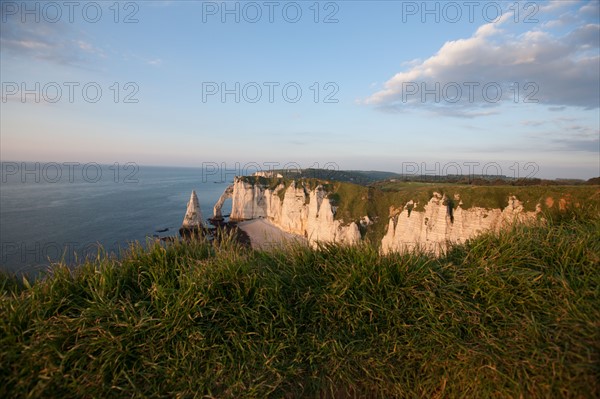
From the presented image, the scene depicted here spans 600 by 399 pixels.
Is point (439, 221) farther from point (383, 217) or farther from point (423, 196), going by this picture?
point (383, 217)

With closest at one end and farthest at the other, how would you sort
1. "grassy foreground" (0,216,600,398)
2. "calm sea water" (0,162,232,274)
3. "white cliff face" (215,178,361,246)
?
"grassy foreground" (0,216,600,398) → "calm sea water" (0,162,232,274) → "white cliff face" (215,178,361,246)

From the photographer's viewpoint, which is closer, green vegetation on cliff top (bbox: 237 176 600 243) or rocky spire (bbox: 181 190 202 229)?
green vegetation on cliff top (bbox: 237 176 600 243)

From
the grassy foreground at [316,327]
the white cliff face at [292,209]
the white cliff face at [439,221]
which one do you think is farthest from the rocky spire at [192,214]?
the grassy foreground at [316,327]

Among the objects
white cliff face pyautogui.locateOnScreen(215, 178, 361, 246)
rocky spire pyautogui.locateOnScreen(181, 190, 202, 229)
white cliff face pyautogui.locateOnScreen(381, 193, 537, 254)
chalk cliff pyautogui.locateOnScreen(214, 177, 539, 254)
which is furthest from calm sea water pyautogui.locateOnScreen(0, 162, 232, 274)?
white cliff face pyautogui.locateOnScreen(381, 193, 537, 254)

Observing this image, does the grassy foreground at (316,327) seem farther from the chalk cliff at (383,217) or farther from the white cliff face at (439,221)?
the white cliff face at (439,221)

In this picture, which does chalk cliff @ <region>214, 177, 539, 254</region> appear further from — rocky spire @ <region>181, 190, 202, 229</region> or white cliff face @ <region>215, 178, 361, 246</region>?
rocky spire @ <region>181, 190, 202, 229</region>

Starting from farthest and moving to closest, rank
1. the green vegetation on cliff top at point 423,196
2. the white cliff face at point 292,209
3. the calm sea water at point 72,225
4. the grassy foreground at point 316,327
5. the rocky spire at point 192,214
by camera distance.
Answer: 1. the rocky spire at point 192,214
2. the white cliff face at point 292,209
3. the calm sea water at point 72,225
4. the green vegetation on cliff top at point 423,196
5. the grassy foreground at point 316,327
